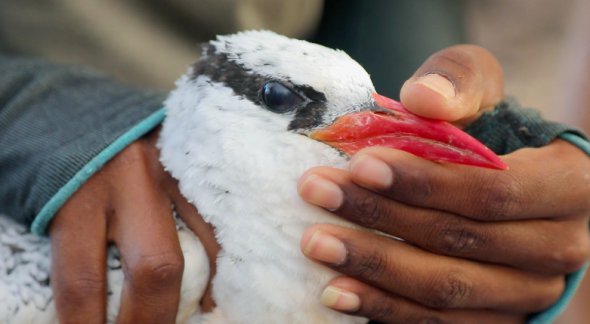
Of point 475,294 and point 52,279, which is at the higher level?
point 475,294

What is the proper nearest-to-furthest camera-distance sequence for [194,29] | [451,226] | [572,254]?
[451,226] → [572,254] → [194,29]

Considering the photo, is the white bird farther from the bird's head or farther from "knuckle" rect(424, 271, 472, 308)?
"knuckle" rect(424, 271, 472, 308)

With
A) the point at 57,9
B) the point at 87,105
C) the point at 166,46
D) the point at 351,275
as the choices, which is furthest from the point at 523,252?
the point at 57,9

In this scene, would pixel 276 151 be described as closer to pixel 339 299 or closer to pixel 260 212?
pixel 260 212

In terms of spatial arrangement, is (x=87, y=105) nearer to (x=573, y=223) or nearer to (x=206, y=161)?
(x=206, y=161)

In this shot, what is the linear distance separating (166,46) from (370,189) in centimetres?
77

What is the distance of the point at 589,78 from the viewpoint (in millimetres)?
1875

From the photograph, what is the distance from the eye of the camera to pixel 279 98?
965mm

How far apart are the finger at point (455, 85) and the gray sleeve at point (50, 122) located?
0.46m

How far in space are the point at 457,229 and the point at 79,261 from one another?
58 cm

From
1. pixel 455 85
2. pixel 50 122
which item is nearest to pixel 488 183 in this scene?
pixel 455 85

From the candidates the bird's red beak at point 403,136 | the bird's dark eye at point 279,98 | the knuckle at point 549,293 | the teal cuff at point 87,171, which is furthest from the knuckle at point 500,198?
the teal cuff at point 87,171

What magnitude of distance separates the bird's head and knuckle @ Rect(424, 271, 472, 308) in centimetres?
21

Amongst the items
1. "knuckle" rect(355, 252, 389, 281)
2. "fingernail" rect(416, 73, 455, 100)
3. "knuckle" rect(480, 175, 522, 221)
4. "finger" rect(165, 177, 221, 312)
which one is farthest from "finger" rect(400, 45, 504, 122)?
"finger" rect(165, 177, 221, 312)
